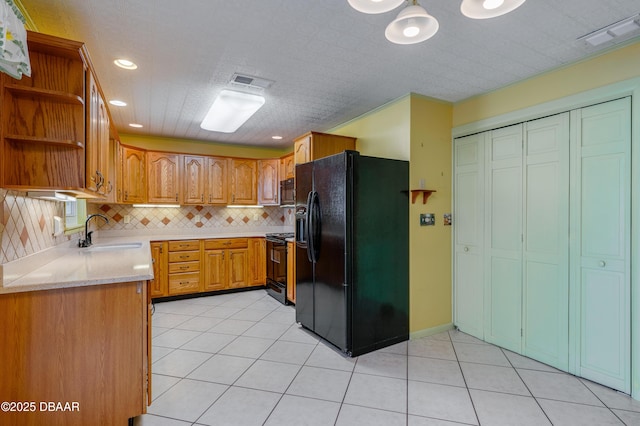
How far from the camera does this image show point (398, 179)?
3033 millimetres

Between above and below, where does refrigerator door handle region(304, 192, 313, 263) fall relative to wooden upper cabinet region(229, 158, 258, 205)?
below

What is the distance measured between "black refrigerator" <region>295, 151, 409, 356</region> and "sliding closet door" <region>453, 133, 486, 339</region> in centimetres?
67

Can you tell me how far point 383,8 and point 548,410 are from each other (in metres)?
2.55

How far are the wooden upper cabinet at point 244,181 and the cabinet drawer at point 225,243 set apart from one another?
696mm

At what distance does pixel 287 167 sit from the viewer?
4.88 meters

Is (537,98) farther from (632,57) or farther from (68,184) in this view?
(68,184)

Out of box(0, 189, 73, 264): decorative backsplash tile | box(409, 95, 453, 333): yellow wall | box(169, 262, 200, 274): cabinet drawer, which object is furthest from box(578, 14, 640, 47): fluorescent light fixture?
box(169, 262, 200, 274): cabinet drawer

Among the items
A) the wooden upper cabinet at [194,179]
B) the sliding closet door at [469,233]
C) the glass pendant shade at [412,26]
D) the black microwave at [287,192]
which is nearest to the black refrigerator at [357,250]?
the sliding closet door at [469,233]

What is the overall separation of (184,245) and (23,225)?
8.24 feet

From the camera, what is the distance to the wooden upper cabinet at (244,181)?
5188mm

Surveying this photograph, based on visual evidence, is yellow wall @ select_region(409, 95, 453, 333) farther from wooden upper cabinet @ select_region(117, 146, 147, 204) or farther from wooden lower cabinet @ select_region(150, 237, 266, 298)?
wooden upper cabinet @ select_region(117, 146, 147, 204)

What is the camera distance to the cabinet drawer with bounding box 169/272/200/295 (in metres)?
4.44

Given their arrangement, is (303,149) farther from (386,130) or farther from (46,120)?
(46,120)

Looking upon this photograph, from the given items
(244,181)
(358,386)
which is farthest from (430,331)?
(244,181)
